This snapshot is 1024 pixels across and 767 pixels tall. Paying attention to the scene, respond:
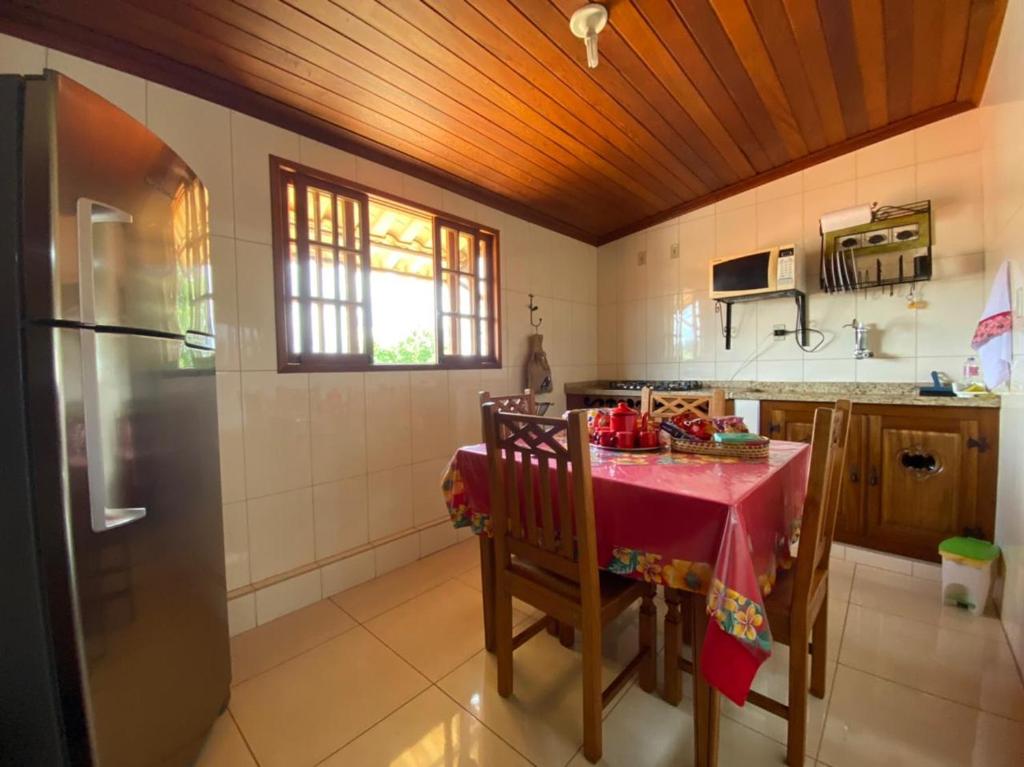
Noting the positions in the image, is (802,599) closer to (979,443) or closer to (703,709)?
(703,709)

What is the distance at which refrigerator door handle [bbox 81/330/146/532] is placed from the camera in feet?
2.81

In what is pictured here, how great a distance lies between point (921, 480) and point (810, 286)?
133cm

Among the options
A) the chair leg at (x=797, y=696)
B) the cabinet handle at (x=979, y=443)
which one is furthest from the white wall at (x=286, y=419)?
the cabinet handle at (x=979, y=443)

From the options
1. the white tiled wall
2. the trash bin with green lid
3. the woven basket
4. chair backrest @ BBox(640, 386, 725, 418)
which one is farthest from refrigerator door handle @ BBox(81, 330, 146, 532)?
the white tiled wall

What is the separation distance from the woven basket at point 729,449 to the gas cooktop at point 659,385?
1.85 metres

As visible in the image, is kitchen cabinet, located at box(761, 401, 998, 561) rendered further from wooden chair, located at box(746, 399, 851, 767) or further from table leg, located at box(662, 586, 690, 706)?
table leg, located at box(662, 586, 690, 706)

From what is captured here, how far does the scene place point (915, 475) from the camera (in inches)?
83.0

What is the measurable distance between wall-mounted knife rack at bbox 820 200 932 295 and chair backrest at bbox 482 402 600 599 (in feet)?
8.02

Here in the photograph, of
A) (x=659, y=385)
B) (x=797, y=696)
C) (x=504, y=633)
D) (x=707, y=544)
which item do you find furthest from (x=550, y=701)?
(x=659, y=385)

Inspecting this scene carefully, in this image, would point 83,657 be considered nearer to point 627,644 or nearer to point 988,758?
point 627,644

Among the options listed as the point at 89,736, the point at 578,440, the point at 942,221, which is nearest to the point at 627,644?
the point at 578,440

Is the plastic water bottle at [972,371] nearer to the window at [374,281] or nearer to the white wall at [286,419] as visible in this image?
the window at [374,281]

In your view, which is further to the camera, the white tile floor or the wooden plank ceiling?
the wooden plank ceiling

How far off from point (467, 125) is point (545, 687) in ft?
8.15
